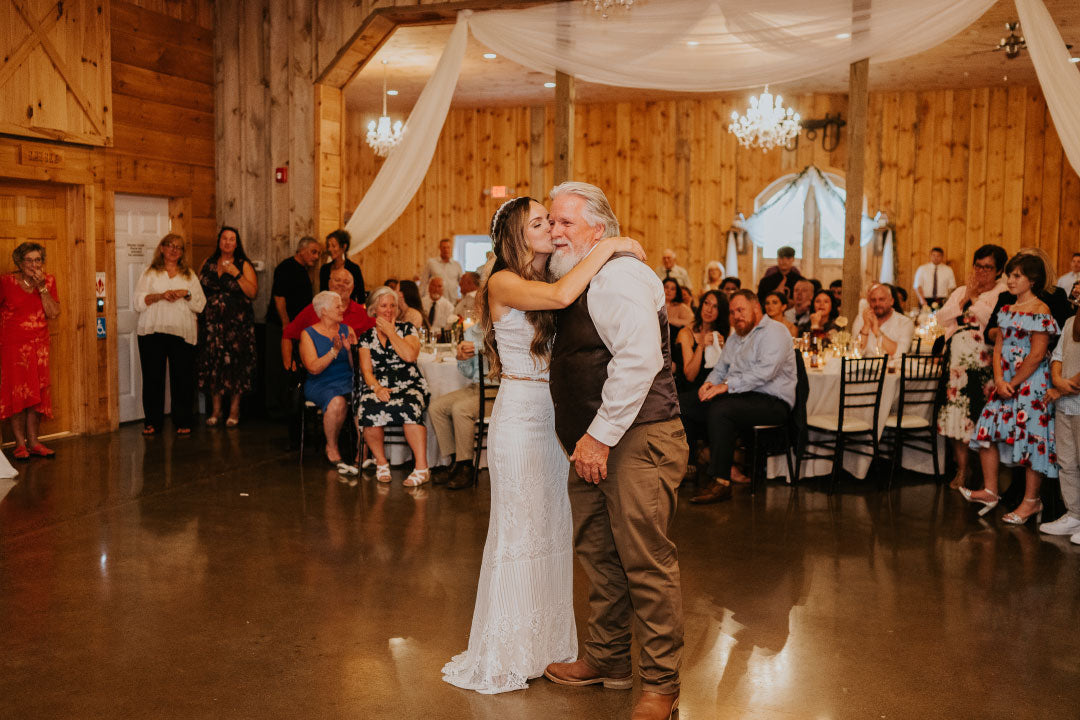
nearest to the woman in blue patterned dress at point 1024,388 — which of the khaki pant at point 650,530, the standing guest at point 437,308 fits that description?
the khaki pant at point 650,530

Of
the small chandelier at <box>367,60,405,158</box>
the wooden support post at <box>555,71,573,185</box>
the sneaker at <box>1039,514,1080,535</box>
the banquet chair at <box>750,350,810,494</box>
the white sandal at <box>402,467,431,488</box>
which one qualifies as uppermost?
the small chandelier at <box>367,60,405,158</box>

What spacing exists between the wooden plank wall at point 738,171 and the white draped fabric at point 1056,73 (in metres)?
6.25

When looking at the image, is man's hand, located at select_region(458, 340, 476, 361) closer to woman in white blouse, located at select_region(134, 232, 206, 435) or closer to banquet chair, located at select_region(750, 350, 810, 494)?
banquet chair, located at select_region(750, 350, 810, 494)

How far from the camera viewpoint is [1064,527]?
5000 millimetres

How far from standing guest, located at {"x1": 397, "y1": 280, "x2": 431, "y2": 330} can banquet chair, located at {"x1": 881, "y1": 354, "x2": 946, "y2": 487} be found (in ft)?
10.1

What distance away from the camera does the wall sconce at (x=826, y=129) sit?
40.4ft

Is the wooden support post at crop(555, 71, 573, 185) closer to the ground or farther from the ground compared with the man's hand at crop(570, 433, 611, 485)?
farther from the ground

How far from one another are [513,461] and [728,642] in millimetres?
1101

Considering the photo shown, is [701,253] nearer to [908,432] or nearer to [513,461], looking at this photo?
[908,432]


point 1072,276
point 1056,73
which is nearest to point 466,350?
point 1056,73

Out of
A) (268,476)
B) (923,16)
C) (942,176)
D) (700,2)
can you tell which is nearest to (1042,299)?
(923,16)

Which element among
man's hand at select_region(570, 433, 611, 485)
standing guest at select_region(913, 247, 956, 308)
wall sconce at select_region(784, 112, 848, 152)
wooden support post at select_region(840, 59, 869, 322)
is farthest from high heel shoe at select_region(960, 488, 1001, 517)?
wall sconce at select_region(784, 112, 848, 152)

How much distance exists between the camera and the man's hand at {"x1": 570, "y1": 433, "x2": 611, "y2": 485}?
2.84m

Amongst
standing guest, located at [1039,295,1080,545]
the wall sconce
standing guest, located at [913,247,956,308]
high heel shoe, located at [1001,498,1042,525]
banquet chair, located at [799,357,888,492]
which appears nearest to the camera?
standing guest, located at [1039,295,1080,545]
